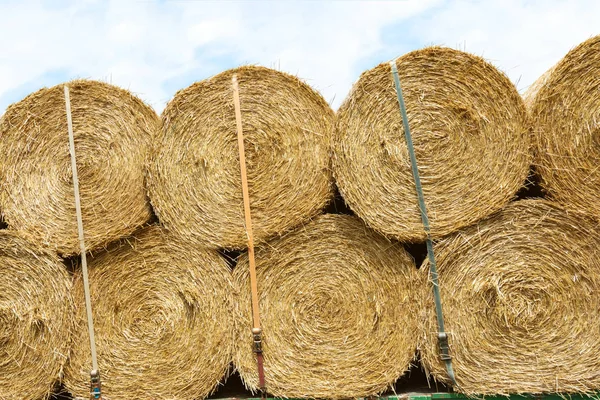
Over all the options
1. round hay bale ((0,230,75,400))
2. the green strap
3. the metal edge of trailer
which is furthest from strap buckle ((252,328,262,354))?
round hay bale ((0,230,75,400))

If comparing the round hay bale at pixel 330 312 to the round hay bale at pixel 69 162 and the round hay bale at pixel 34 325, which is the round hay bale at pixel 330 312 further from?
the round hay bale at pixel 34 325

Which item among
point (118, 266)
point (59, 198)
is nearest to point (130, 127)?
point (59, 198)

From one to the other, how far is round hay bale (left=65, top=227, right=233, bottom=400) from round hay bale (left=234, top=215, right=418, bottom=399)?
16cm

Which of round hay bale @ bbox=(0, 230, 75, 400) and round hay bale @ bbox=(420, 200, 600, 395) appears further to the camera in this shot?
round hay bale @ bbox=(0, 230, 75, 400)

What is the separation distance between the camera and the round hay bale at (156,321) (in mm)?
3709

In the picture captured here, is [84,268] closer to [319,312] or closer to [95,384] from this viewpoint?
[95,384]

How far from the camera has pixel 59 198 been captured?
386 centimetres

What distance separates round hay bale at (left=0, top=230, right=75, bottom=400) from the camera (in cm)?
375

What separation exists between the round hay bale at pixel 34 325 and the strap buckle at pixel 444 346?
89.6 inches

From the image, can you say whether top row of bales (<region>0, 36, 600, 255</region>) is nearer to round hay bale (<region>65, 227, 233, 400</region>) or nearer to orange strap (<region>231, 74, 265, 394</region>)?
orange strap (<region>231, 74, 265, 394</region>)

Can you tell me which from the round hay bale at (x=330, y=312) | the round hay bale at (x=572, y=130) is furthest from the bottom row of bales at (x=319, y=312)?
the round hay bale at (x=572, y=130)

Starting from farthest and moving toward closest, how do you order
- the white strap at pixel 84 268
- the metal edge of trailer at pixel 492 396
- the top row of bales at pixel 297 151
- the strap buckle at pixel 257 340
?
1. the white strap at pixel 84 268
2. the strap buckle at pixel 257 340
3. the top row of bales at pixel 297 151
4. the metal edge of trailer at pixel 492 396

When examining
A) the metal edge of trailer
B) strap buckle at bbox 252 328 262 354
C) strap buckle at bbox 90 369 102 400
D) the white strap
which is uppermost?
the white strap

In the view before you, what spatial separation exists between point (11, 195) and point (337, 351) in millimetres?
2318
